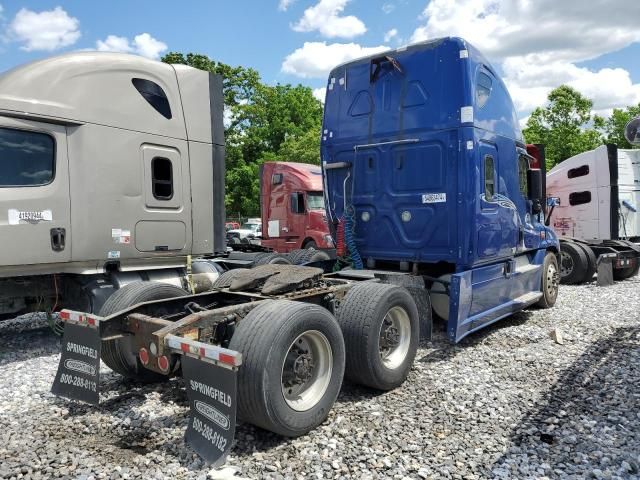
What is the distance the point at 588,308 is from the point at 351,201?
4.89 meters

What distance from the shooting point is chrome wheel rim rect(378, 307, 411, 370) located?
484 centimetres

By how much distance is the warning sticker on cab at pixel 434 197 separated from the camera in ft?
20.3

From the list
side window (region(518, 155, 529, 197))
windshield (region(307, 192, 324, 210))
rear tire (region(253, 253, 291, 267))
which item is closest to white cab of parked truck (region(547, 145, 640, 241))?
windshield (region(307, 192, 324, 210))

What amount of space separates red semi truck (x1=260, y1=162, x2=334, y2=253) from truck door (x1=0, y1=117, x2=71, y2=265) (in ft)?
26.3

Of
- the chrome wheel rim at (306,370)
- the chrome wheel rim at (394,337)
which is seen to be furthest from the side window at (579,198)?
the chrome wheel rim at (306,370)

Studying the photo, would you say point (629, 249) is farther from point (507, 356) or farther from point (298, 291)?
point (298, 291)

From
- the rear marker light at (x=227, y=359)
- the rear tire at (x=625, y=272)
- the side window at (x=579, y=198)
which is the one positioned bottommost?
the rear tire at (x=625, y=272)

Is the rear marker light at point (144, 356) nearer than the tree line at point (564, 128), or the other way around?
the rear marker light at point (144, 356)

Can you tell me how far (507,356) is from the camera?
19.4 ft

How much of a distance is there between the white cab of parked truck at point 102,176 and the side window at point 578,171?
10.1 meters

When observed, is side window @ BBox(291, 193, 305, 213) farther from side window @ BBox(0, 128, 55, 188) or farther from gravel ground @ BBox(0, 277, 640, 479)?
gravel ground @ BBox(0, 277, 640, 479)

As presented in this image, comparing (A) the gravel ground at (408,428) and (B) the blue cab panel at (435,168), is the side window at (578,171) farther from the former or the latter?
(A) the gravel ground at (408,428)

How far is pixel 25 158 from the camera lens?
5.85 m

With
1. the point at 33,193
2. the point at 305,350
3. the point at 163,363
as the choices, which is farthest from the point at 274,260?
the point at 163,363
